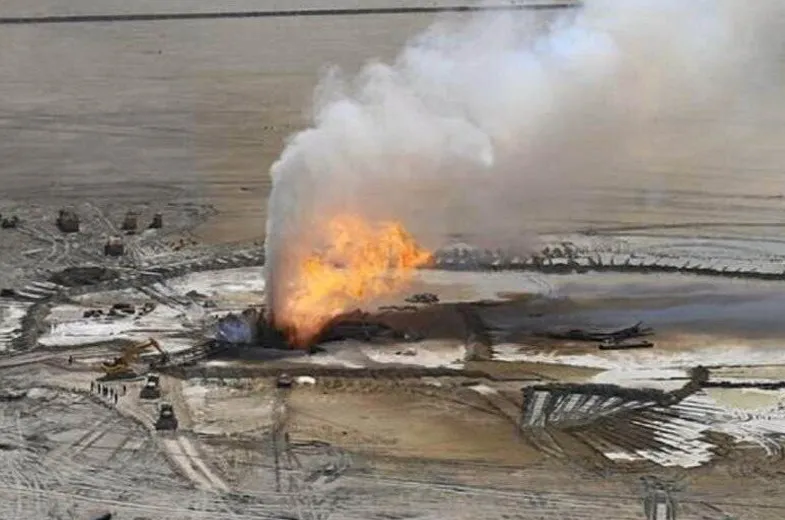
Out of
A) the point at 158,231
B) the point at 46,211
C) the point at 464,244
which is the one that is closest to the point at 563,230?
the point at 464,244

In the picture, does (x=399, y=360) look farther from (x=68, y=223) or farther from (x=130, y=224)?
→ (x=68, y=223)

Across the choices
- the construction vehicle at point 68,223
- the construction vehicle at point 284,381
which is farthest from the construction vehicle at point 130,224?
the construction vehicle at point 284,381

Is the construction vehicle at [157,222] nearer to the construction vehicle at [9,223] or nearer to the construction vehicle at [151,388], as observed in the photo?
the construction vehicle at [9,223]

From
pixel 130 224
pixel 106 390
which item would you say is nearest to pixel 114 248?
pixel 130 224

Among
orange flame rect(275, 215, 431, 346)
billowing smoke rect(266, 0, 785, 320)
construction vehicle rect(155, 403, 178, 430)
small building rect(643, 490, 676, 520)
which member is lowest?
small building rect(643, 490, 676, 520)

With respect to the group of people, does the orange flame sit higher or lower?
higher

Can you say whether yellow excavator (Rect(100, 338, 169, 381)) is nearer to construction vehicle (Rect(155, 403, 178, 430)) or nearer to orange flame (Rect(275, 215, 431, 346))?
construction vehicle (Rect(155, 403, 178, 430))

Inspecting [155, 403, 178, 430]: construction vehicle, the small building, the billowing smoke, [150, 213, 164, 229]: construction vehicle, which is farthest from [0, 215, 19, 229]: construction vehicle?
the small building
